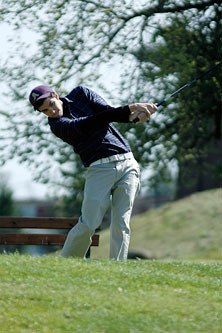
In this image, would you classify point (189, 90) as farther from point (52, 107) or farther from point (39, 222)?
point (52, 107)

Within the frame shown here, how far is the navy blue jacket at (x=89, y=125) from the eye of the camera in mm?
10344

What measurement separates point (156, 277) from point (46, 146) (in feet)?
42.9

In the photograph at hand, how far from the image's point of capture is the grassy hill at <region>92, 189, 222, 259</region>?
2966 centimetres

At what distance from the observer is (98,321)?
8.62 m

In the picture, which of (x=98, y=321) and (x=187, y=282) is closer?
(x=98, y=321)

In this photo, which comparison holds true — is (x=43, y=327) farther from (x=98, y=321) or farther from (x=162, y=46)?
(x=162, y=46)

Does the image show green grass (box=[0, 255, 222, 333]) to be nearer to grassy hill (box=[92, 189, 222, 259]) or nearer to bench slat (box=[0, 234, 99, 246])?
bench slat (box=[0, 234, 99, 246])

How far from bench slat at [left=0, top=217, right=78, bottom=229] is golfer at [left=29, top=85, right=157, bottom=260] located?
8.81 ft

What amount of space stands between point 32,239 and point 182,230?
17.8 meters

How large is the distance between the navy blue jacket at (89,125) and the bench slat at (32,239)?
300 centimetres

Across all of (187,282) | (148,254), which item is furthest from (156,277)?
(148,254)

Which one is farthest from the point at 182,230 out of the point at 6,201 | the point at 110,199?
the point at 6,201

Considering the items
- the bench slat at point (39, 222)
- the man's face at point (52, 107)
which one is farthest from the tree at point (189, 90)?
the man's face at point (52, 107)

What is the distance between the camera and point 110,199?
35.2 ft
